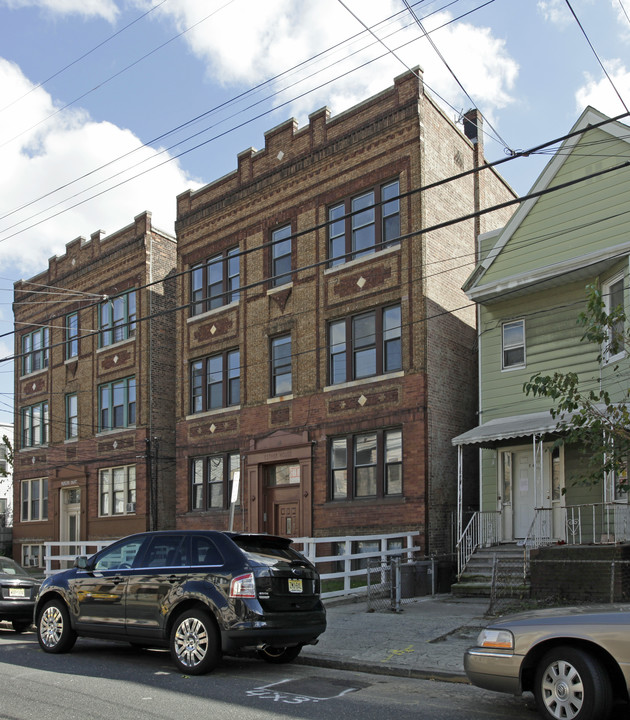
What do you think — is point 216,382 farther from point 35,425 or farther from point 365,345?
point 35,425

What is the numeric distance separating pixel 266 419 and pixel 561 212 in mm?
9614

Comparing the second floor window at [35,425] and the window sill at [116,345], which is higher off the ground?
the window sill at [116,345]

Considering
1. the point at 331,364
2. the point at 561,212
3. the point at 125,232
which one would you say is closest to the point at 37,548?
the point at 125,232

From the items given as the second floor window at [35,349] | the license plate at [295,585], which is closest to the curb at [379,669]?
the license plate at [295,585]

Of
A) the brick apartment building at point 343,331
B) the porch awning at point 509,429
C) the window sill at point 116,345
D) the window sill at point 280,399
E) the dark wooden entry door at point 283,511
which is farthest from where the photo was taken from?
the window sill at point 116,345

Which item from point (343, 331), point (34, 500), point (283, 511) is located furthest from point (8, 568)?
point (34, 500)

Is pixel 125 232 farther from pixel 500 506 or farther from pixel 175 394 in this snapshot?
pixel 500 506

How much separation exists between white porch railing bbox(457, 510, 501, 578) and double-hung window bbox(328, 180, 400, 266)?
689cm

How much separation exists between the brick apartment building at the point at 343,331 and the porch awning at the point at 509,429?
1574 mm

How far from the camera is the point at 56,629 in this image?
11.0 metres

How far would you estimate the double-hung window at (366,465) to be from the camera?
19.9 m

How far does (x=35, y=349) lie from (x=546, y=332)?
22075 mm

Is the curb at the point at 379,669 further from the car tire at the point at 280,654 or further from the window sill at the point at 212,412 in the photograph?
the window sill at the point at 212,412

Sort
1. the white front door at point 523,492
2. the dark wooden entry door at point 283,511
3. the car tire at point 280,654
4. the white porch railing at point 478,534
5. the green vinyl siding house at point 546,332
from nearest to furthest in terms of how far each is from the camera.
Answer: the car tire at point 280,654, the green vinyl siding house at point 546,332, the white porch railing at point 478,534, the white front door at point 523,492, the dark wooden entry door at point 283,511
